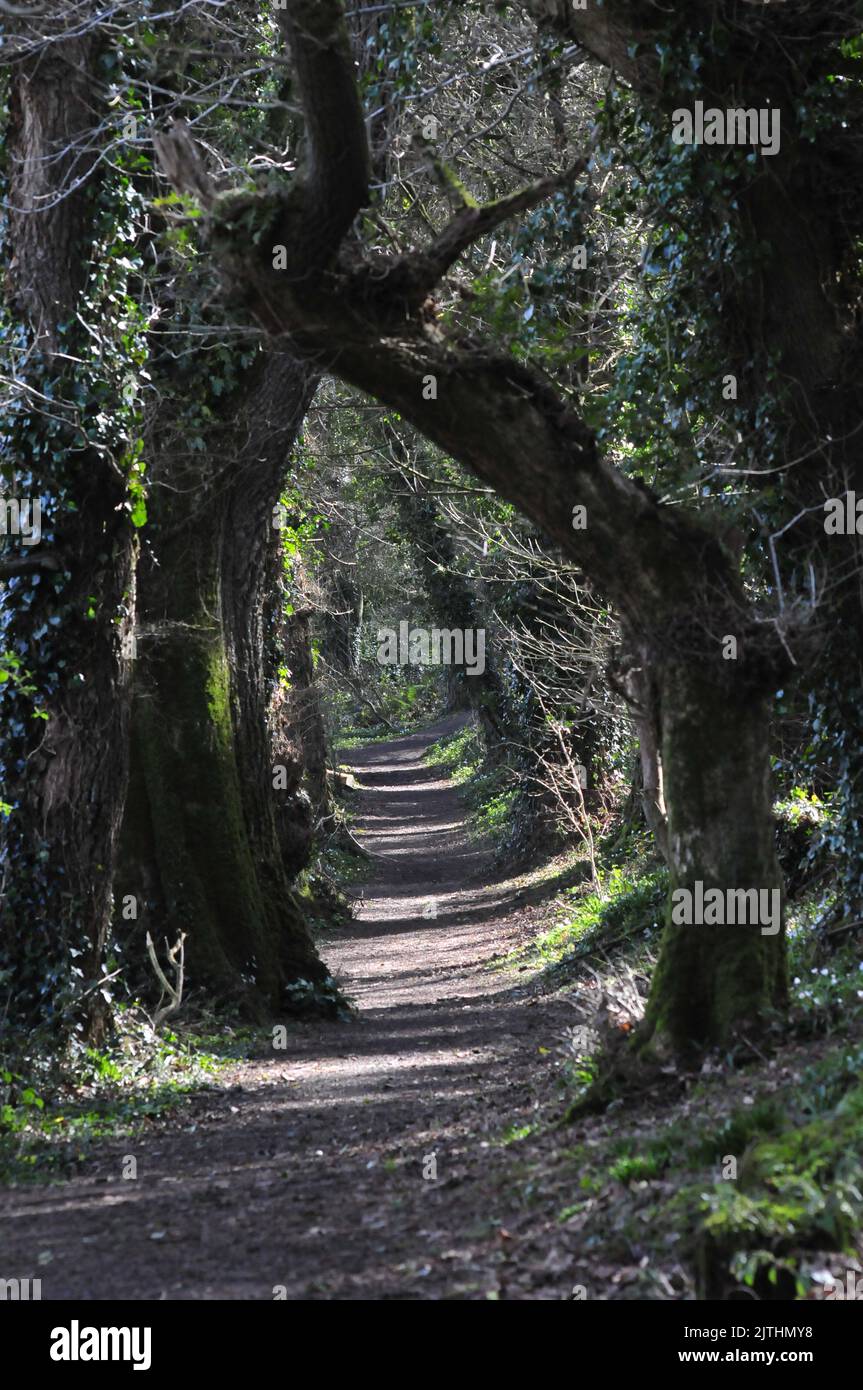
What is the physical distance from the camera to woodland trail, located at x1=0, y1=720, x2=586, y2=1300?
6.47 metres

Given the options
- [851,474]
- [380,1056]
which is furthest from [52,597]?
[851,474]

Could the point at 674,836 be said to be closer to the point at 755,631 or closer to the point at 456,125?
the point at 755,631

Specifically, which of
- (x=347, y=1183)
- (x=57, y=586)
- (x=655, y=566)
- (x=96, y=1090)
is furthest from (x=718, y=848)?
(x=57, y=586)

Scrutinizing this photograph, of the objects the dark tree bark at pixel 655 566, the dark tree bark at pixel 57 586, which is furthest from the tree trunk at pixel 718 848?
the dark tree bark at pixel 57 586

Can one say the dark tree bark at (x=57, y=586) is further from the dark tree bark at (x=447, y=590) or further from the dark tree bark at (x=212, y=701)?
the dark tree bark at (x=447, y=590)

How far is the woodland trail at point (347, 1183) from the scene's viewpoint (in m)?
6.47

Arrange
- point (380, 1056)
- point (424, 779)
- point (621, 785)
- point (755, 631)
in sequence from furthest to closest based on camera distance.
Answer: point (424, 779), point (621, 785), point (380, 1056), point (755, 631)

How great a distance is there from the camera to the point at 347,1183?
8.57 m

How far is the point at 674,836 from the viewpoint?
8.58 m

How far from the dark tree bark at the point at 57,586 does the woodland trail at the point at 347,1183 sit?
1.73 meters

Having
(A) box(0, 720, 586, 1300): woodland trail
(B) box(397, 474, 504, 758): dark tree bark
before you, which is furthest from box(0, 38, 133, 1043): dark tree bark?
(B) box(397, 474, 504, 758): dark tree bark

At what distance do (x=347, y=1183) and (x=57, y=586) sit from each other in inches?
202

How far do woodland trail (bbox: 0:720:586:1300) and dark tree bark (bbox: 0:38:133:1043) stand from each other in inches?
68.2
